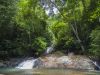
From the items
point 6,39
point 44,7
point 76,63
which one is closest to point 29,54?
point 6,39

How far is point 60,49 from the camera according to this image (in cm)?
3869

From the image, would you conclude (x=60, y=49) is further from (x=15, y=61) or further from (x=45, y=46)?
(x=15, y=61)

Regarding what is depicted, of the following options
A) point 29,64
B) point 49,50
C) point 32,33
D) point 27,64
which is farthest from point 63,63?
point 32,33

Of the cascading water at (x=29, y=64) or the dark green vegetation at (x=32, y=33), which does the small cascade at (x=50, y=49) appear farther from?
the cascading water at (x=29, y=64)

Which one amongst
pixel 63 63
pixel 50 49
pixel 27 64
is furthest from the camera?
pixel 50 49

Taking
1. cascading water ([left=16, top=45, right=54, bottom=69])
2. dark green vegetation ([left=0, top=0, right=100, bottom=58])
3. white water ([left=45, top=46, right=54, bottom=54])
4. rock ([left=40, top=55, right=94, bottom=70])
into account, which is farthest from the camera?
white water ([left=45, top=46, right=54, bottom=54])

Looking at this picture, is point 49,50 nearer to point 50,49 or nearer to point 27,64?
point 50,49

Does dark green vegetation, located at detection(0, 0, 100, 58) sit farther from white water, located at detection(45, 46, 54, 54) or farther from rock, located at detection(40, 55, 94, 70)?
rock, located at detection(40, 55, 94, 70)

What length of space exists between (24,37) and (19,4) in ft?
18.1

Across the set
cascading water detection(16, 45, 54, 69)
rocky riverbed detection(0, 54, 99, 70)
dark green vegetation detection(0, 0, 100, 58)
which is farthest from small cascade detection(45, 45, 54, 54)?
cascading water detection(16, 45, 54, 69)

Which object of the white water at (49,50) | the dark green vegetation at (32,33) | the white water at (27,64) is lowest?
the white water at (27,64)

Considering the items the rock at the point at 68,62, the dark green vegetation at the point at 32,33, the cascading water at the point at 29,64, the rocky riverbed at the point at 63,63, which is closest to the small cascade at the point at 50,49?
the dark green vegetation at the point at 32,33

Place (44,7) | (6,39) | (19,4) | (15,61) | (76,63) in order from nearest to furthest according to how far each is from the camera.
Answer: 1. (44,7)
2. (76,63)
3. (15,61)
4. (6,39)
5. (19,4)

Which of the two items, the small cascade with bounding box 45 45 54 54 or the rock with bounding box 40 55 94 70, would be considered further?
the small cascade with bounding box 45 45 54 54
